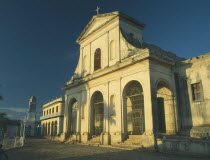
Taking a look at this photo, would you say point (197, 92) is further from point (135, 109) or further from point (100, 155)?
point (100, 155)

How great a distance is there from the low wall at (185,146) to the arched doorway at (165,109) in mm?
2500

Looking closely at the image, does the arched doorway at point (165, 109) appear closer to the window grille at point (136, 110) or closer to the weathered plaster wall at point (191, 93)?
the weathered plaster wall at point (191, 93)

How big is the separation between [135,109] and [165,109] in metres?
2.77

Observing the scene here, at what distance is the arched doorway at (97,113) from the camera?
64.6 feet

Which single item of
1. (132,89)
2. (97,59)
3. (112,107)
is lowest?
(112,107)

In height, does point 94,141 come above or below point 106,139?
below

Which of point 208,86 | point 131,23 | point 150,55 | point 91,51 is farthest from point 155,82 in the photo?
point 91,51

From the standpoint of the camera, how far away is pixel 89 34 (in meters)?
21.9

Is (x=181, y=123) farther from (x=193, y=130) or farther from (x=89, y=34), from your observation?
(x=89, y=34)

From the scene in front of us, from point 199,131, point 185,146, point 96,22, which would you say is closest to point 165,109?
point 199,131

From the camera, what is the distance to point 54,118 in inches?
1468

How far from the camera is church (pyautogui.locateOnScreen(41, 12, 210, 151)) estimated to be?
13.8 meters

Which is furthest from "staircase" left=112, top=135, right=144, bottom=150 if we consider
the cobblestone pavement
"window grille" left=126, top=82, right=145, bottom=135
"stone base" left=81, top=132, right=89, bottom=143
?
"stone base" left=81, top=132, right=89, bottom=143

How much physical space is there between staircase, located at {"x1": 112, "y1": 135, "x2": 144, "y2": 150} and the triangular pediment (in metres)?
11.2
